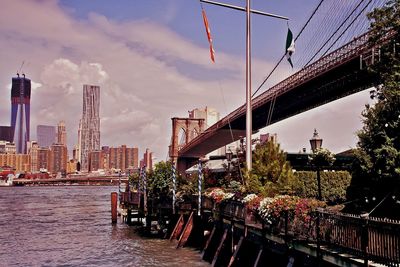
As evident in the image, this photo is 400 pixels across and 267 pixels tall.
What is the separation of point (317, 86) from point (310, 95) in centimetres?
314

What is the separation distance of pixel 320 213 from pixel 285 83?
132 ft

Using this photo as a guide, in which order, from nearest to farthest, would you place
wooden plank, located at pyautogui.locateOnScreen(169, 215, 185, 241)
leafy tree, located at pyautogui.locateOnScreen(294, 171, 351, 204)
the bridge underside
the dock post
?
wooden plank, located at pyautogui.locateOnScreen(169, 215, 185, 241)
leafy tree, located at pyautogui.locateOnScreen(294, 171, 351, 204)
the bridge underside
the dock post

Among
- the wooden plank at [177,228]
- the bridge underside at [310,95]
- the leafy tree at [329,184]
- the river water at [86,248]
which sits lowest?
the river water at [86,248]

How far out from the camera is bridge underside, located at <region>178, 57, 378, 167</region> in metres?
42.5

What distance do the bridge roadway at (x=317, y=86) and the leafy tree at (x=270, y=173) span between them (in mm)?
9437

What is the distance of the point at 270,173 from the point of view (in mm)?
24031

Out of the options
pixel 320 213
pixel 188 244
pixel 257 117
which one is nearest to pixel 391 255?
pixel 320 213

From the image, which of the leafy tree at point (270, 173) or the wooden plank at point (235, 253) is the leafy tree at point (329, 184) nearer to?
the leafy tree at point (270, 173)

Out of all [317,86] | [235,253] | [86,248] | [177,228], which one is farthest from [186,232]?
[317,86]

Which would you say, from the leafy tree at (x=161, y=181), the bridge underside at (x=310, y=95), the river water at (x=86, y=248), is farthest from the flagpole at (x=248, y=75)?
the leafy tree at (x=161, y=181)

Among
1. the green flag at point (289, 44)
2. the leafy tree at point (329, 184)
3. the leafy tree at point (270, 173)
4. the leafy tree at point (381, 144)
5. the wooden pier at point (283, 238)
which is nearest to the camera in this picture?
the wooden pier at point (283, 238)

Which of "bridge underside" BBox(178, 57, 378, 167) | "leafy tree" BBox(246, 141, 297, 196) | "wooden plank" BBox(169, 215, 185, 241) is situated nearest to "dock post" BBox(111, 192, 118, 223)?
"wooden plank" BBox(169, 215, 185, 241)

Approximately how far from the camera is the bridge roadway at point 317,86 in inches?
1538

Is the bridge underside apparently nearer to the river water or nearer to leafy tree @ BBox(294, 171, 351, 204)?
leafy tree @ BBox(294, 171, 351, 204)
